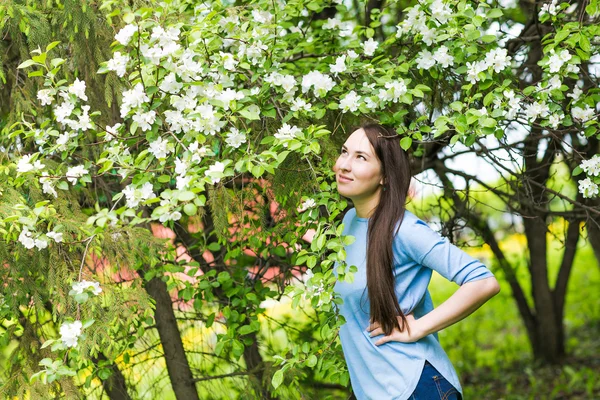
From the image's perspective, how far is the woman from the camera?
7.70 ft

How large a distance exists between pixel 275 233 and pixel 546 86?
1.28m

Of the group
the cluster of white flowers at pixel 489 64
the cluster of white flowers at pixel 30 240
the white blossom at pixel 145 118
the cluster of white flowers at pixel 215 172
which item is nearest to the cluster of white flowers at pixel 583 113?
the cluster of white flowers at pixel 489 64

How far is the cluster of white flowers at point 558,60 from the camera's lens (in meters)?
2.76

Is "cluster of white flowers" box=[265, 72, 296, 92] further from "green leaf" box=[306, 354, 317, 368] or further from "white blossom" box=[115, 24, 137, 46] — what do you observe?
"green leaf" box=[306, 354, 317, 368]

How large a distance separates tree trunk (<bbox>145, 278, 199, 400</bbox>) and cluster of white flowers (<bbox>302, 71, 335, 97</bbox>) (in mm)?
1444

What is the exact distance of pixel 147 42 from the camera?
247cm

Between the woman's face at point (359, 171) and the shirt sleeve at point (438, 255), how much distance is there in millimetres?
215

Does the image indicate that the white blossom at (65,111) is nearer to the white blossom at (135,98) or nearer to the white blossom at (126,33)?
the white blossom at (135,98)

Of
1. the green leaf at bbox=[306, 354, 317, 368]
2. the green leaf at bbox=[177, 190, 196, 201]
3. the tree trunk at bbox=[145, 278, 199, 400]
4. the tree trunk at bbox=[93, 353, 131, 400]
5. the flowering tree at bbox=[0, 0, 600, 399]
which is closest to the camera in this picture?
the green leaf at bbox=[177, 190, 196, 201]

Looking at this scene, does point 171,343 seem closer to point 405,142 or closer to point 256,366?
point 256,366

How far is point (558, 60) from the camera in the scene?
2770mm

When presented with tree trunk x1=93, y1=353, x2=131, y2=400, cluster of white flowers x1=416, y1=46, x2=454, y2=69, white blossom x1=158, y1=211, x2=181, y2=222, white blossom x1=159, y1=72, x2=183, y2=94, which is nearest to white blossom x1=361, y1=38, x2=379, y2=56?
cluster of white flowers x1=416, y1=46, x2=454, y2=69

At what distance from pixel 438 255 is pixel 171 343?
1.93m

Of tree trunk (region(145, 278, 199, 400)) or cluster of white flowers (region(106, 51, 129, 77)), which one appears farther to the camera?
tree trunk (region(145, 278, 199, 400))
